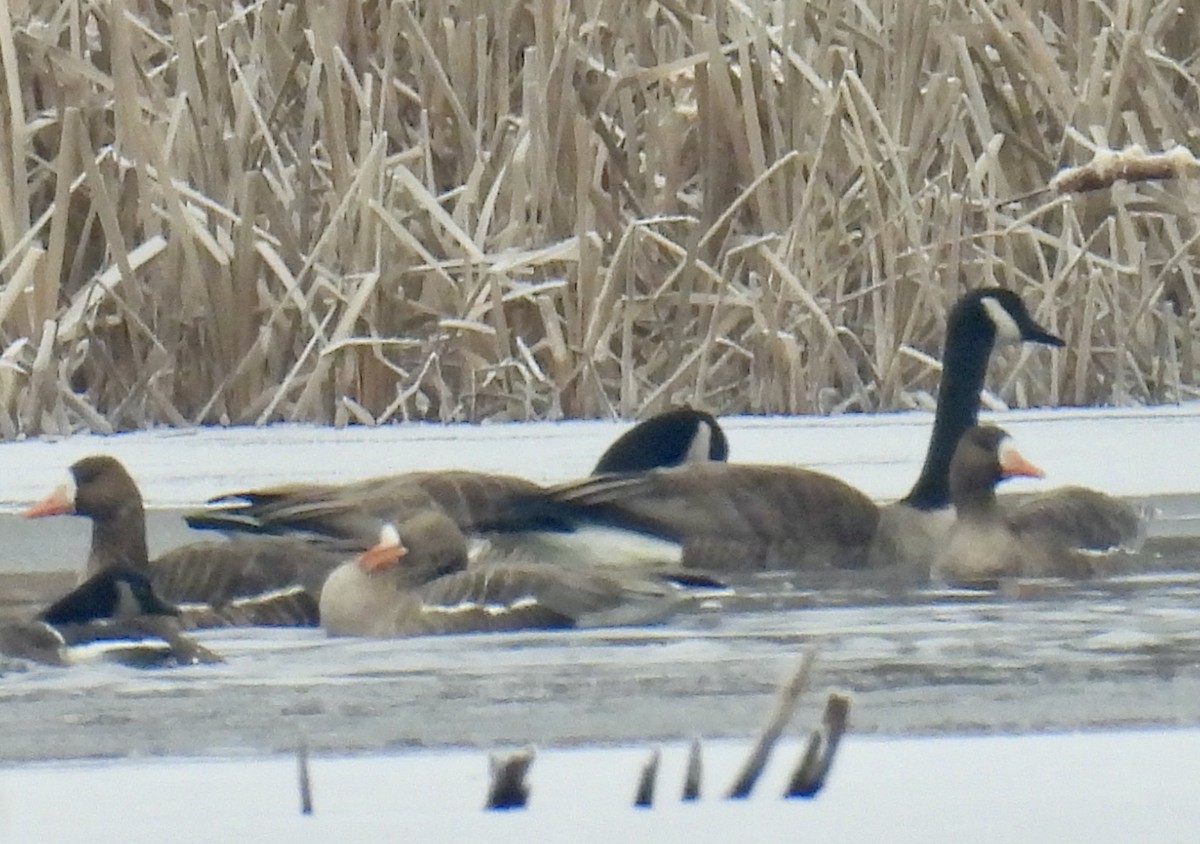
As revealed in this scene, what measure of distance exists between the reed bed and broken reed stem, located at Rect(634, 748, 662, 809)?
3847 millimetres

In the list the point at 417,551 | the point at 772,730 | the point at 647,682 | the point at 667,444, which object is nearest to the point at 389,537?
the point at 417,551

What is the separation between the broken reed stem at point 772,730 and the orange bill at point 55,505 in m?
2.49

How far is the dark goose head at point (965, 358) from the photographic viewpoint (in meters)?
5.84

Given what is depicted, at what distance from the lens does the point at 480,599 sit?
437 centimetres

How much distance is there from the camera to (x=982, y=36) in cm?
700

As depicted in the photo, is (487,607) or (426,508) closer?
(487,607)

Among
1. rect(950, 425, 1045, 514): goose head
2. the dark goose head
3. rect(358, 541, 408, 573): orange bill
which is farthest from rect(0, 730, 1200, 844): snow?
the dark goose head

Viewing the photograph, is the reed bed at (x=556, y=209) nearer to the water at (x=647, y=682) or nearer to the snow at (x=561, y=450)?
the snow at (x=561, y=450)

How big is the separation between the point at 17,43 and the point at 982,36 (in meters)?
2.43

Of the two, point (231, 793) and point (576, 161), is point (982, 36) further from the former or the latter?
point (231, 793)

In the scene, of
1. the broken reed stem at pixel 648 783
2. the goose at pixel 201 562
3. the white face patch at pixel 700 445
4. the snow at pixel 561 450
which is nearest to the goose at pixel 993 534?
the snow at pixel 561 450

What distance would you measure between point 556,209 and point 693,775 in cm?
439

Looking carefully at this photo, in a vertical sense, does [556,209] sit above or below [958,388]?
above

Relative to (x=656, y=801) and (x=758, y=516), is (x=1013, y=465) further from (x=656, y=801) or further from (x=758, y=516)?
(x=656, y=801)
